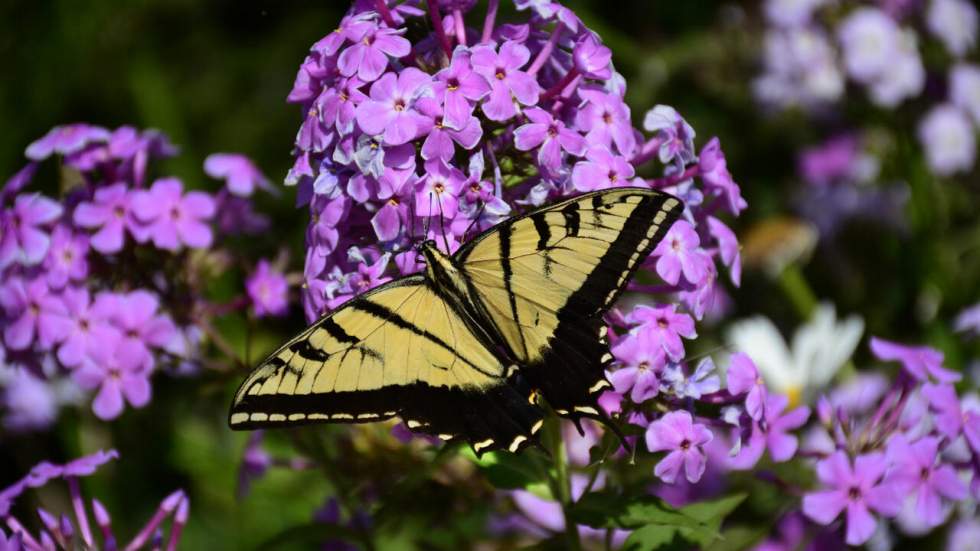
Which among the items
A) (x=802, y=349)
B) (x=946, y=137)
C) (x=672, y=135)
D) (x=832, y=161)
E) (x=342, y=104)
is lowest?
(x=802, y=349)

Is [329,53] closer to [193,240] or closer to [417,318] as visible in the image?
[417,318]

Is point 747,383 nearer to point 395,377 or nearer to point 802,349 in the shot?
point 395,377

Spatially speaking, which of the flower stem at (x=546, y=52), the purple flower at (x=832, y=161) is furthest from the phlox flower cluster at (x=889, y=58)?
the flower stem at (x=546, y=52)

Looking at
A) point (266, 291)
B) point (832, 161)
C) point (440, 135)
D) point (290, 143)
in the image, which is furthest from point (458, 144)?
point (290, 143)

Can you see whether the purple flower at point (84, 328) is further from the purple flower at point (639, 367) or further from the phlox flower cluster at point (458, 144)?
the purple flower at point (639, 367)

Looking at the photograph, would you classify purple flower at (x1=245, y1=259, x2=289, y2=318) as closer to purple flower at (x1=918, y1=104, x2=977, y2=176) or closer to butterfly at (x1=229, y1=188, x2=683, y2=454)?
butterfly at (x1=229, y1=188, x2=683, y2=454)

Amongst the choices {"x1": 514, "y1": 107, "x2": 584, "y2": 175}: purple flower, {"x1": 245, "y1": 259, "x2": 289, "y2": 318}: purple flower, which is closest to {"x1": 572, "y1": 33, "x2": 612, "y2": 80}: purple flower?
{"x1": 514, "y1": 107, "x2": 584, "y2": 175}: purple flower
